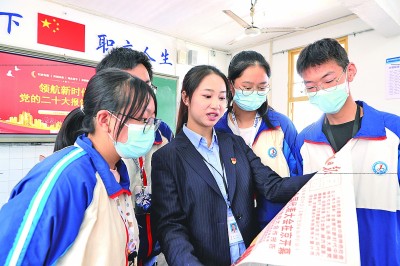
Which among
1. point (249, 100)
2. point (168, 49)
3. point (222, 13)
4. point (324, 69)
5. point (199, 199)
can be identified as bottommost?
point (199, 199)

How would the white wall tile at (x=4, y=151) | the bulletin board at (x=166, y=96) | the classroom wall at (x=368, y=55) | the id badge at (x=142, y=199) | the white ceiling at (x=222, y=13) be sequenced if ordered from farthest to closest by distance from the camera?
the bulletin board at (x=166, y=96)
the classroom wall at (x=368, y=55)
the white ceiling at (x=222, y=13)
the white wall tile at (x=4, y=151)
the id badge at (x=142, y=199)

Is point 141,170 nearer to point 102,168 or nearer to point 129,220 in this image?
point 129,220

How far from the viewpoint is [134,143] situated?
3.30 feet

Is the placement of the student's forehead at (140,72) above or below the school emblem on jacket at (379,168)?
above

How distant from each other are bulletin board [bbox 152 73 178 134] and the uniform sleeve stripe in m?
4.36

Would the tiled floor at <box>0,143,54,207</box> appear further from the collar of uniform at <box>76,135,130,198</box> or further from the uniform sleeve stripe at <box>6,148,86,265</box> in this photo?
the uniform sleeve stripe at <box>6,148,86,265</box>

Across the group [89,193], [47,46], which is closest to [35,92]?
[47,46]

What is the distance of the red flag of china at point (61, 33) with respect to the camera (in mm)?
3812

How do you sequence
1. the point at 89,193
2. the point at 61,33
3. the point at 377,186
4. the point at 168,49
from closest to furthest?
the point at 89,193 < the point at 377,186 < the point at 61,33 < the point at 168,49

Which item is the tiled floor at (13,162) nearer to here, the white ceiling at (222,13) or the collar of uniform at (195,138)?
the white ceiling at (222,13)

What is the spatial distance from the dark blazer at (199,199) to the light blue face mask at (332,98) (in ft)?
1.22

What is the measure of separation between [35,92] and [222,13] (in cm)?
297

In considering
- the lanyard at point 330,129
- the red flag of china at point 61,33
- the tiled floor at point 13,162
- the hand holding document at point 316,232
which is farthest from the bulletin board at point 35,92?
the hand holding document at point 316,232

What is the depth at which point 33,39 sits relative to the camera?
12.2 feet
